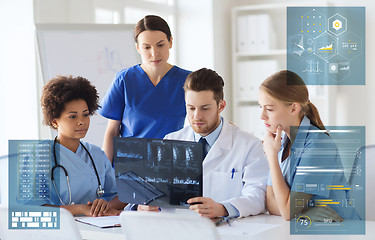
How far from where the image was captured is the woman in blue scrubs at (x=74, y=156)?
176cm

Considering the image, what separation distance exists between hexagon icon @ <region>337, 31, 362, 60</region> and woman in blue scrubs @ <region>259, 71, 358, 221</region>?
0.18 m

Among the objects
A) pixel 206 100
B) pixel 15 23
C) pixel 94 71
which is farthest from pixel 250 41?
pixel 206 100

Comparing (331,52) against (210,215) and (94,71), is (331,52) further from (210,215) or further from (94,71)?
(94,71)

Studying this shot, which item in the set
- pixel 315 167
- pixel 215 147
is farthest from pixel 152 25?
pixel 315 167

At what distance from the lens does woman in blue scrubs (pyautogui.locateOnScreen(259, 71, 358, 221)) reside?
151 centimetres

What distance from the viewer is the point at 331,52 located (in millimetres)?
1516

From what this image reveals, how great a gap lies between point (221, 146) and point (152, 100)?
2.12ft

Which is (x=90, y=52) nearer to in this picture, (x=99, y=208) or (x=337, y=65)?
(x=99, y=208)

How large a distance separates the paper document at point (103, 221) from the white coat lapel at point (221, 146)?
39 centimetres

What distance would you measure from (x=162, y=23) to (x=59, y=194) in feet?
2.97

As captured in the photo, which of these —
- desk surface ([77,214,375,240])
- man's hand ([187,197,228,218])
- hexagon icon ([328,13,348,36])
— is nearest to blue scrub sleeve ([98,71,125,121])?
desk surface ([77,214,375,240])
